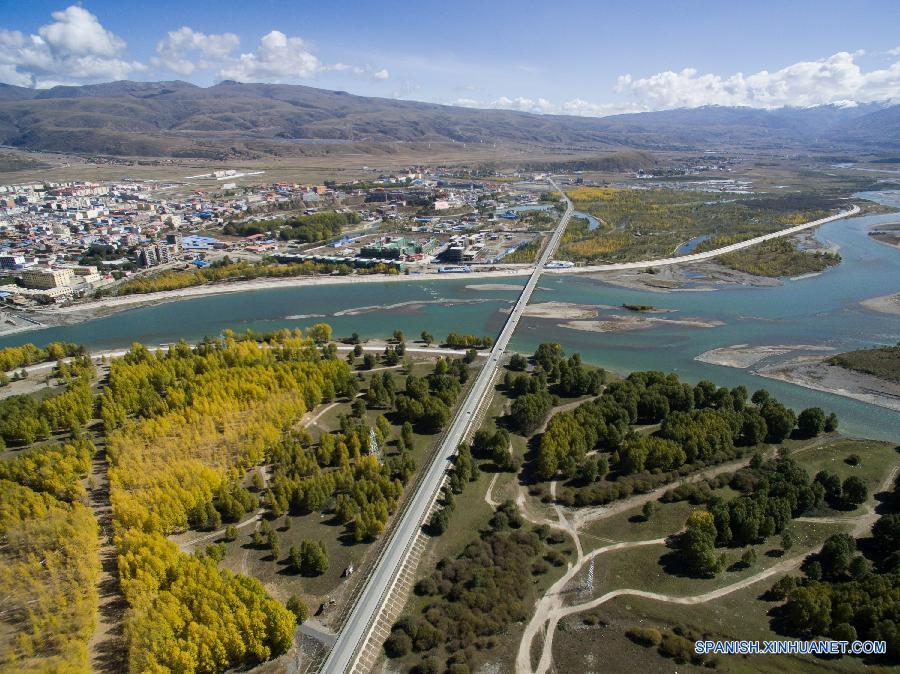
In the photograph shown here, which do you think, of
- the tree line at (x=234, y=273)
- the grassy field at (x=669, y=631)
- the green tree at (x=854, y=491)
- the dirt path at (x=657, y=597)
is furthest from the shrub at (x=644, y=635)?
the tree line at (x=234, y=273)

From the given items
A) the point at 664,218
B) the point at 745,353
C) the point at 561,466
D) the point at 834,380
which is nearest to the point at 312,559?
the point at 561,466

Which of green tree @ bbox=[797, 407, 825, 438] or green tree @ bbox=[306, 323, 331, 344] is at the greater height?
green tree @ bbox=[306, 323, 331, 344]

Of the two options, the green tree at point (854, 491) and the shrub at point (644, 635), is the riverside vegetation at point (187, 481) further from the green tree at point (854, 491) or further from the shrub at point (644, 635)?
the green tree at point (854, 491)

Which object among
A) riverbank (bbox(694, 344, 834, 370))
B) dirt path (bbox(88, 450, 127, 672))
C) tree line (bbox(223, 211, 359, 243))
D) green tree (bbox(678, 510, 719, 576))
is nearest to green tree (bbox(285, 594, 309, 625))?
dirt path (bbox(88, 450, 127, 672))

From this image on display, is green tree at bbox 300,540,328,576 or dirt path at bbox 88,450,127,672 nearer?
dirt path at bbox 88,450,127,672

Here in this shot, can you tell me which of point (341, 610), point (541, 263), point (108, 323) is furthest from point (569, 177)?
point (341, 610)

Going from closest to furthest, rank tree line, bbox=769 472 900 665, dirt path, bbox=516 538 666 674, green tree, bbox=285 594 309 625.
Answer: tree line, bbox=769 472 900 665 < dirt path, bbox=516 538 666 674 < green tree, bbox=285 594 309 625

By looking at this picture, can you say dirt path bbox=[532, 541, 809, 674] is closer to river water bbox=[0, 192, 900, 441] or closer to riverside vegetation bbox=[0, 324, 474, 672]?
riverside vegetation bbox=[0, 324, 474, 672]
